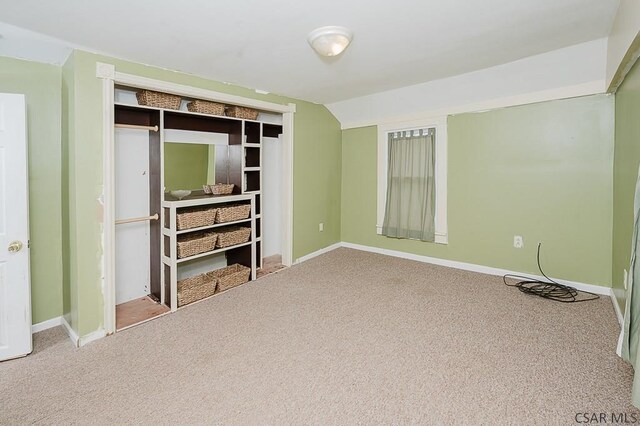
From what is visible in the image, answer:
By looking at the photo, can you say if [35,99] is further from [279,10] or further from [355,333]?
[355,333]

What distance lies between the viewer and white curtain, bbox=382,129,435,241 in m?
4.16

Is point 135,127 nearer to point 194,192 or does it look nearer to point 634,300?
point 194,192

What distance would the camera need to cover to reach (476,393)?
5.72 feet

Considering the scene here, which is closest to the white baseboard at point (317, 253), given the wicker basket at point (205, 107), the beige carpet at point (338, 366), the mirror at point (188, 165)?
the beige carpet at point (338, 366)

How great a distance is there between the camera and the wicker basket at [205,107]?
310cm

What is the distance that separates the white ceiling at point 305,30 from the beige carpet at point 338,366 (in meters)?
2.25

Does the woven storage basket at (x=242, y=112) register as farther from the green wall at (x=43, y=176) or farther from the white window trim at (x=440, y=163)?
the white window trim at (x=440, y=163)

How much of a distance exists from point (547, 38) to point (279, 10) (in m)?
2.18

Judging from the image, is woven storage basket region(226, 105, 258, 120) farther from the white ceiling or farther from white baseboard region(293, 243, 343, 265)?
white baseboard region(293, 243, 343, 265)

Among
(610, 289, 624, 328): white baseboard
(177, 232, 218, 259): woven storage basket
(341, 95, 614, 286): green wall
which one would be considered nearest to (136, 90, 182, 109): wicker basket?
(177, 232, 218, 259): woven storage basket

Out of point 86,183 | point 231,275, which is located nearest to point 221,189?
point 231,275

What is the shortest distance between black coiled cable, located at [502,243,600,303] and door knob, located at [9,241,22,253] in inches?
172

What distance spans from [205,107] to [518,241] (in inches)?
148

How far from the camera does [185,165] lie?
10.9 ft
